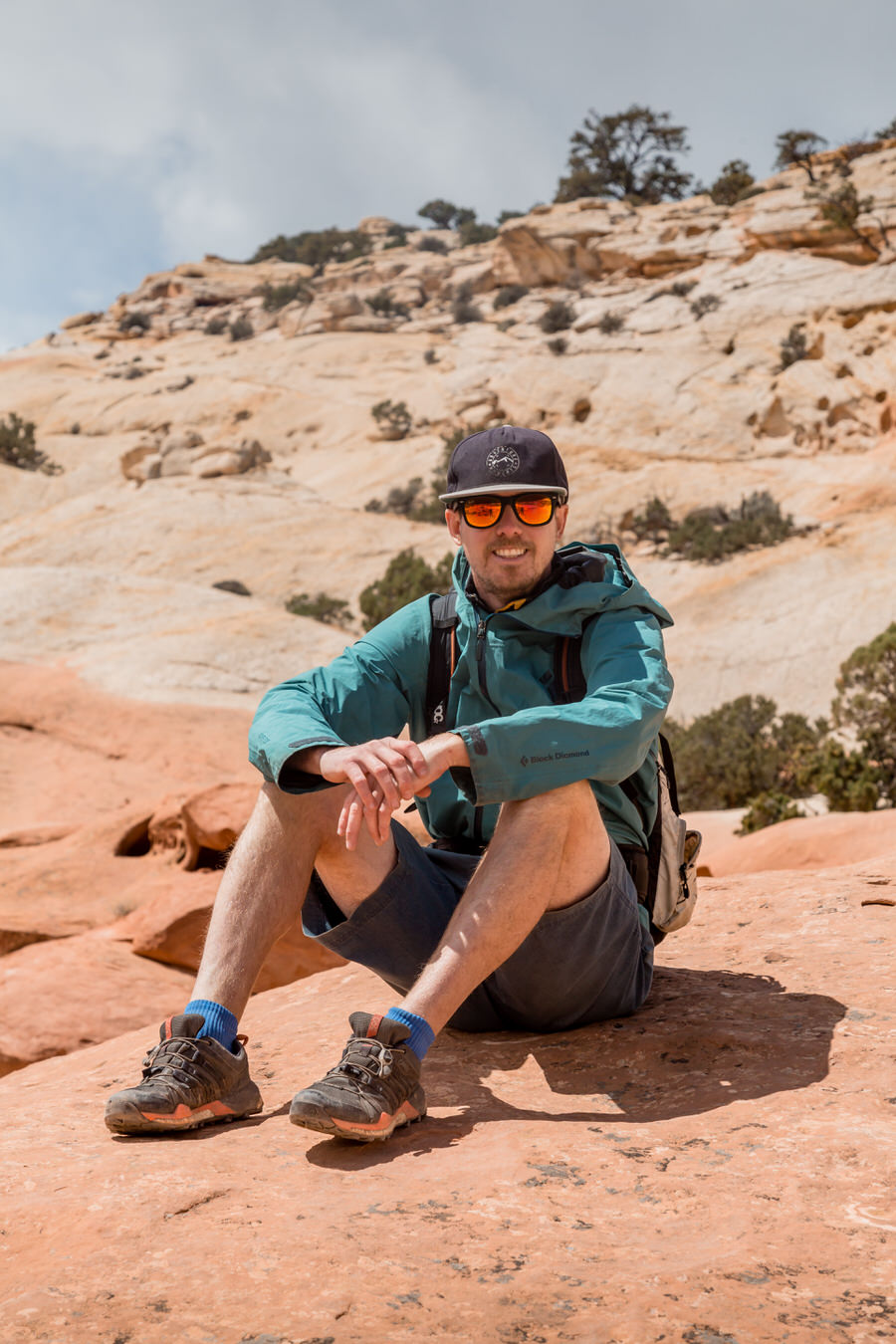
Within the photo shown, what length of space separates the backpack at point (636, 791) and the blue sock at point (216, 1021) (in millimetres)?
972

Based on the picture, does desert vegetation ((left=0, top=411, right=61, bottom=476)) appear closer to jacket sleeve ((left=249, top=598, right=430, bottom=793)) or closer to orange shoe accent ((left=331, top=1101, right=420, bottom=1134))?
jacket sleeve ((left=249, top=598, right=430, bottom=793))

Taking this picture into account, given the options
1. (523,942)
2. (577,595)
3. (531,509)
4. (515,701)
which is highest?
(531,509)

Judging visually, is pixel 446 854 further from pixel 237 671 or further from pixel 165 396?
pixel 165 396

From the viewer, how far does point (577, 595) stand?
115 inches

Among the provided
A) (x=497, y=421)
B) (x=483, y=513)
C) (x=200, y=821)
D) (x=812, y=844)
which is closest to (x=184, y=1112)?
(x=483, y=513)

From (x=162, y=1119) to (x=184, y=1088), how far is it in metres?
0.09

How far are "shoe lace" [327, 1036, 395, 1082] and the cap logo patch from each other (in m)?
1.54

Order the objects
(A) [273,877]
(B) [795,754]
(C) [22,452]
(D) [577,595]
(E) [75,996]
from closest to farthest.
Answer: (A) [273,877]
(D) [577,595]
(E) [75,996]
(B) [795,754]
(C) [22,452]

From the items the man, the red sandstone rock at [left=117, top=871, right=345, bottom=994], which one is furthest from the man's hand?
the red sandstone rock at [left=117, top=871, right=345, bottom=994]

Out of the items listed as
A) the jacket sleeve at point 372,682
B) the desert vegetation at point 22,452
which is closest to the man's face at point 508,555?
the jacket sleeve at point 372,682

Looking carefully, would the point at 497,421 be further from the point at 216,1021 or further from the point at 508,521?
the point at 216,1021

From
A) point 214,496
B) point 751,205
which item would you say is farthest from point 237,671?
point 751,205

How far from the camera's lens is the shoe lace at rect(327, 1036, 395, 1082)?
7.68 feet

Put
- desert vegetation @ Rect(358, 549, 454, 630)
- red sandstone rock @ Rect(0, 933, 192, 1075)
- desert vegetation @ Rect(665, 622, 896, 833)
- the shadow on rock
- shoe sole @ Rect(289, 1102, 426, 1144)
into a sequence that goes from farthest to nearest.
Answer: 1. desert vegetation @ Rect(358, 549, 454, 630)
2. desert vegetation @ Rect(665, 622, 896, 833)
3. red sandstone rock @ Rect(0, 933, 192, 1075)
4. the shadow on rock
5. shoe sole @ Rect(289, 1102, 426, 1144)
